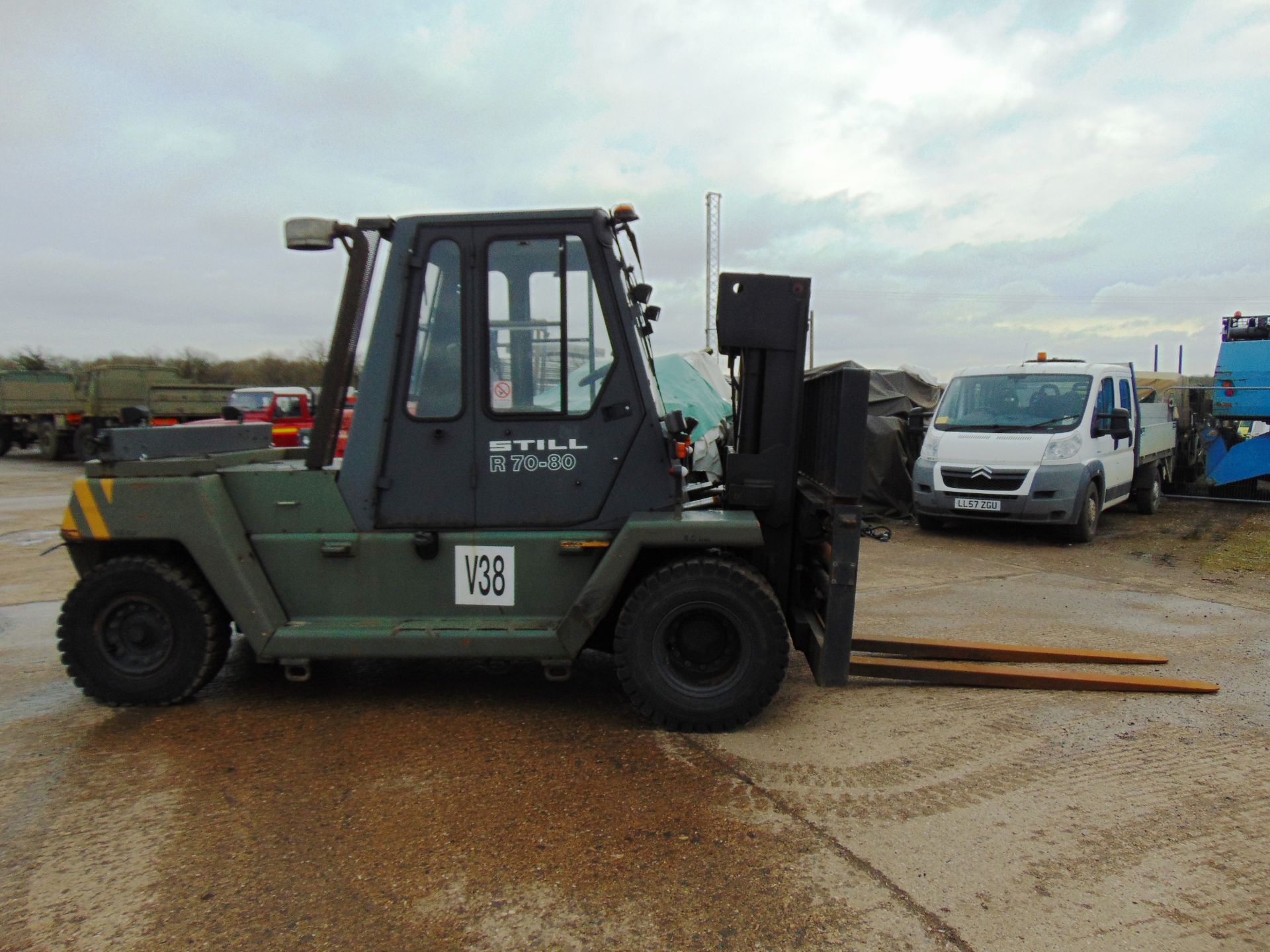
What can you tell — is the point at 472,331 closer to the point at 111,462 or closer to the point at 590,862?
the point at 111,462

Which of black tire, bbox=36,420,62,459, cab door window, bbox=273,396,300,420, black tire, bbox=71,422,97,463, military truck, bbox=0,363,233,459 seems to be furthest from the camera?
black tire, bbox=36,420,62,459

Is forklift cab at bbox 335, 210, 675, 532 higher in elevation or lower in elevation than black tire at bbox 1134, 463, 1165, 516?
higher

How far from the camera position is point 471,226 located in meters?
4.10

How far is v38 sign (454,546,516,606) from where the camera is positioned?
4152mm

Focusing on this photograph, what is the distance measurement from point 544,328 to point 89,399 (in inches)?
895

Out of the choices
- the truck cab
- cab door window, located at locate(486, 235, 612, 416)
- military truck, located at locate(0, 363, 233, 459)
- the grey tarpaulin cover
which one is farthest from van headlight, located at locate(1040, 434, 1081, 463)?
military truck, located at locate(0, 363, 233, 459)

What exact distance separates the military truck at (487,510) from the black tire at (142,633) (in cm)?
1

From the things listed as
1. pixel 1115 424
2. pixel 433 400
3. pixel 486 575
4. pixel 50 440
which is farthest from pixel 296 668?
pixel 50 440

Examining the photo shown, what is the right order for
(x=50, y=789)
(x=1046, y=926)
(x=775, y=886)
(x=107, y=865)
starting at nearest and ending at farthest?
(x=1046, y=926)
(x=775, y=886)
(x=107, y=865)
(x=50, y=789)

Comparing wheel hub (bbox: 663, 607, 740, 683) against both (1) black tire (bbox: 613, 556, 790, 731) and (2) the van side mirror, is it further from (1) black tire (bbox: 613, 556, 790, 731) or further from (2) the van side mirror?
(2) the van side mirror

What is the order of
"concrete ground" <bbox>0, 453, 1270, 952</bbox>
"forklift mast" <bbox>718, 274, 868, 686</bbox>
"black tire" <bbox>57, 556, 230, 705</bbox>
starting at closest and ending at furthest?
"concrete ground" <bbox>0, 453, 1270, 952</bbox>
"forklift mast" <bbox>718, 274, 868, 686</bbox>
"black tire" <bbox>57, 556, 230, 705</bbox>

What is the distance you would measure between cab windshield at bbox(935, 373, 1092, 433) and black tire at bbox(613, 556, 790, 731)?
729cm

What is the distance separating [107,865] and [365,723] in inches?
52.9

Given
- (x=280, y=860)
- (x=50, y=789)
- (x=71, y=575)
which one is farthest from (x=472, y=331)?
(x=71, y=575)
